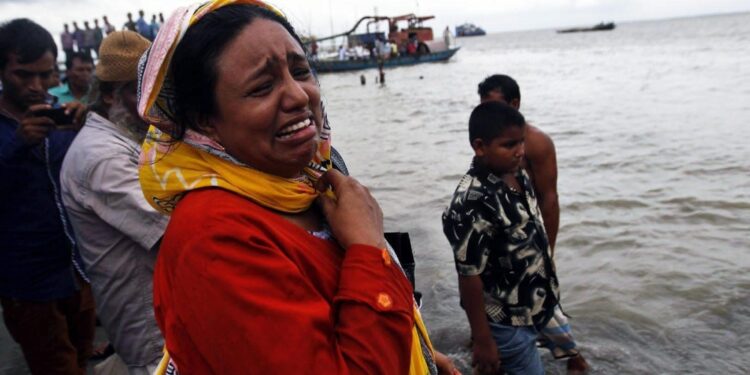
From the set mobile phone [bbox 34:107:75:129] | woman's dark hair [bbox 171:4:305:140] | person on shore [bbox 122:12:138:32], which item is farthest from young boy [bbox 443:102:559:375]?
person on shore [bbox 122:12:138:32]

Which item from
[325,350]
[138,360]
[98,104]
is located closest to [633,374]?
[138,360]

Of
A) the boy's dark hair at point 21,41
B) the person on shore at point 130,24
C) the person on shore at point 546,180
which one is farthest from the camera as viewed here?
the person on shore at point 130,24

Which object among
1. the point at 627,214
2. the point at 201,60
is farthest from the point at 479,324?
the point at 627,214

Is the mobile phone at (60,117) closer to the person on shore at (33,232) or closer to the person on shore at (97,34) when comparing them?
the person on shore at (33,232)

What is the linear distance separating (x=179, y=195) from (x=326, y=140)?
0.44 meters

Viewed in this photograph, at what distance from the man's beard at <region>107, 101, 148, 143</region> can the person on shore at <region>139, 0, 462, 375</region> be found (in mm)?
1051

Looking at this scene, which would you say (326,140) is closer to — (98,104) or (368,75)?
(98,104)

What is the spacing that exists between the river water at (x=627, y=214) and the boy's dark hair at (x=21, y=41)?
2.15m

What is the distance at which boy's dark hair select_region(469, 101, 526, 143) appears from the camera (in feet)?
8.74

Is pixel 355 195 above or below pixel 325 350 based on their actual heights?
above

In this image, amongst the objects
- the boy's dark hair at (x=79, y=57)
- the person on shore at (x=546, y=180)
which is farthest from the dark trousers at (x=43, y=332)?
the boy's dark hair at (x=79, y=57)

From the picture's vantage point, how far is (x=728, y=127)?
36.4 feet

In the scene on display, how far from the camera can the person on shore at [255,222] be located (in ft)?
3.05

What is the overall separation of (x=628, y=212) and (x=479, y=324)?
16.7ft
